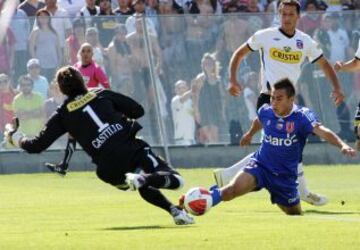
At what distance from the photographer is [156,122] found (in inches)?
1073

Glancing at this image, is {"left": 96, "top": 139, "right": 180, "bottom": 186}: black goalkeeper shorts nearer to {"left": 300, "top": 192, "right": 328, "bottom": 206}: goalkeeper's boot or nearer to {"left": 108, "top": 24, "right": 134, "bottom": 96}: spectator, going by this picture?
{"left": 300, "top": 192, "right": 328, "bottom": 206}: goalkeeper's boot

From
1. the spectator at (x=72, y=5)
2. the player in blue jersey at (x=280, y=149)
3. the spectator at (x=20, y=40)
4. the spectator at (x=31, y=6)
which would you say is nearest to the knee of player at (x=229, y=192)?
the player in blue jersey at (x=280, y=149)

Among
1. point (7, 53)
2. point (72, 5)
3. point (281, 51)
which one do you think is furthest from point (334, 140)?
point (72, 5)

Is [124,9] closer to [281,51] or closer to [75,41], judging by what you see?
[75,41]

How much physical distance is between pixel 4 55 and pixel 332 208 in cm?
1060

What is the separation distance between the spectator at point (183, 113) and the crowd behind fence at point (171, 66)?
0.06ft

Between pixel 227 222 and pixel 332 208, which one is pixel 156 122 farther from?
pixel 227 222

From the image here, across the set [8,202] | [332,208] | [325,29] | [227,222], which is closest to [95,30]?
[325,29]

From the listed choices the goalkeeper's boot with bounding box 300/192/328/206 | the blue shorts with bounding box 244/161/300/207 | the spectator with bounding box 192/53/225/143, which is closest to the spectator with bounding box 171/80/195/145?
the spectator with bounding box 192/53/225/143

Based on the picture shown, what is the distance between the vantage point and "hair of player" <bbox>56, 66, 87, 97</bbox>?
15023 millimetres

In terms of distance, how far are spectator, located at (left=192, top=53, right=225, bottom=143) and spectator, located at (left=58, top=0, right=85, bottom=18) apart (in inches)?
116

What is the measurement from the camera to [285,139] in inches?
613

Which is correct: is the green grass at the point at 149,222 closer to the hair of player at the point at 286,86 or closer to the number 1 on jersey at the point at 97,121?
the number 1 on jersey at the point at 97,121

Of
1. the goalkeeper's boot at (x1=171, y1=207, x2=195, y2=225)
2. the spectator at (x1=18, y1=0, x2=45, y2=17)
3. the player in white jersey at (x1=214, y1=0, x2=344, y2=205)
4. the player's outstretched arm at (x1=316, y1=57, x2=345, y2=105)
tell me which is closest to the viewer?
the goalkeeper's boot at (x1=171, y1=207, x2=195, y2=225)
